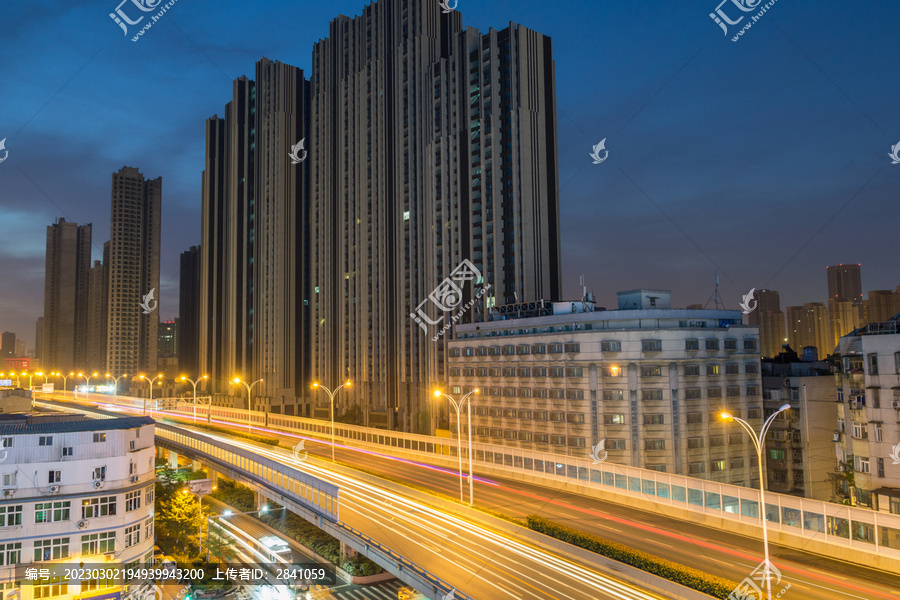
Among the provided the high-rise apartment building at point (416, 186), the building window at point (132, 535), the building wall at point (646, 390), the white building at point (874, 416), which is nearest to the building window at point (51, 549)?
the building window at point (132, 535)

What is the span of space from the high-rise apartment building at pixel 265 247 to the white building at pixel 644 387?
94.5m

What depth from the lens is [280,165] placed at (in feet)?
543

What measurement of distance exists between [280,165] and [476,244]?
80269mm

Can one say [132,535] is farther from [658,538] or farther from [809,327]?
[809,327]

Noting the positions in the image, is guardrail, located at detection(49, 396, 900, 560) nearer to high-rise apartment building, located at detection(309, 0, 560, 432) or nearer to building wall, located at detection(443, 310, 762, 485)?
building wall, located at detection(443, 310, 762, 485)

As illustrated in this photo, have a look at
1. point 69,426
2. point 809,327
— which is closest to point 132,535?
point 69,426

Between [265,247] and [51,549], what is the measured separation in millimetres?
135373

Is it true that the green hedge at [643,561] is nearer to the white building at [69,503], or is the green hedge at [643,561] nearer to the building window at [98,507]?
the white building at [69,503]

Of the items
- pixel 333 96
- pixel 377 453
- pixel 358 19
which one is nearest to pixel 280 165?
pixel 333 96

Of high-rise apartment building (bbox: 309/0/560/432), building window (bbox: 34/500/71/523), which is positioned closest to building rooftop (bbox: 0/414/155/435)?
building window (bbox: 34/500/71/523)

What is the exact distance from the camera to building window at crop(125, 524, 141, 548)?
4219cm

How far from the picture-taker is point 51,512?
40094 mm

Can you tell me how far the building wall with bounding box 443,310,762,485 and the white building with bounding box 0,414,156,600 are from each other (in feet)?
150

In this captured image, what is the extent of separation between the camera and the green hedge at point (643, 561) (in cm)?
2702
